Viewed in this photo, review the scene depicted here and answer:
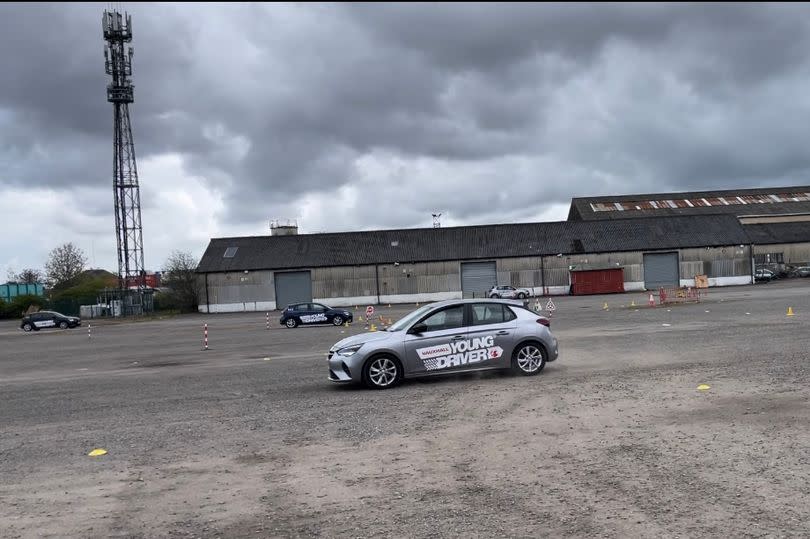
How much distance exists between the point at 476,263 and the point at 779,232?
118ft

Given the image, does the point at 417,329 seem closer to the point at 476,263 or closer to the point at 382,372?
the point at 382,372

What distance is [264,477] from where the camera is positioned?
22.6ft

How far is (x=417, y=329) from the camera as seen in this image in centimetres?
1250

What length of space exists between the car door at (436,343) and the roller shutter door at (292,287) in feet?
181

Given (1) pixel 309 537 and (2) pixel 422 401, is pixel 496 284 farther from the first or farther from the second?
(1) pixel 309 537

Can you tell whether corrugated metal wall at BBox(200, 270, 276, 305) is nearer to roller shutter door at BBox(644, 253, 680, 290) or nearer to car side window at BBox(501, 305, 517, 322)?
roller shutter door at BBox(644, 253, 680, 290)

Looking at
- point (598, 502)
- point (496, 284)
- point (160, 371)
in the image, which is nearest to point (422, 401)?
point (598, 502)

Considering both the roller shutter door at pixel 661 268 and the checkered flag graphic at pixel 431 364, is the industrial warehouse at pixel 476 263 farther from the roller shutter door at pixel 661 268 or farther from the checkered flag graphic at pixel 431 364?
the checkered flag graphic at pixel 431 364

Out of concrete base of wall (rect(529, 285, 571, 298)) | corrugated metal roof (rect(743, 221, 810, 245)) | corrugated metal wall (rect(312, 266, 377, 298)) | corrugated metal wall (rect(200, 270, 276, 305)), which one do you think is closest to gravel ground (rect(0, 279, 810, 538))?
concrete base of wall (rect(529, 285, 571, 298))

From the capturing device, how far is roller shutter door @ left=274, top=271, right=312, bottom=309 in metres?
67.1

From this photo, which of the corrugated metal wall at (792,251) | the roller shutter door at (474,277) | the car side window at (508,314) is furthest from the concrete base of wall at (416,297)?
the car side window at (508,314)

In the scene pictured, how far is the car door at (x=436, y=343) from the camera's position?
1234 centimetres

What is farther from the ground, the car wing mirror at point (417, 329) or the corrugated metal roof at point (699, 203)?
the corrugated metal roof at point (699, 203)

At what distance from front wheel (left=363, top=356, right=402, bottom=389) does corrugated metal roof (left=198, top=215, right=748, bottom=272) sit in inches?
2185
